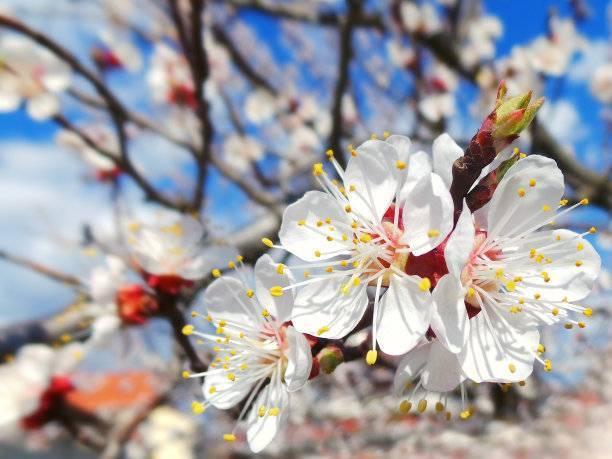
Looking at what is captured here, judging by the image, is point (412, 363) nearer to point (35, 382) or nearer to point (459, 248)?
point (459, 248)

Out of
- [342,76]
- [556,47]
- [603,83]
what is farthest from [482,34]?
[342,76]

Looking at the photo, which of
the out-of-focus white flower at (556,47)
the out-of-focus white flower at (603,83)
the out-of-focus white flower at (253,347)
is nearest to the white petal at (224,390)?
the out-of-focus white flower at (253,347)

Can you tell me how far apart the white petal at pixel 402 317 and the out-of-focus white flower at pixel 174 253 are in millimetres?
409

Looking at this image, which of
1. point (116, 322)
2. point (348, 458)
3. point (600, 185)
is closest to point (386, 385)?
point (348, 458)

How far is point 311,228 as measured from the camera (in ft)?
2.46

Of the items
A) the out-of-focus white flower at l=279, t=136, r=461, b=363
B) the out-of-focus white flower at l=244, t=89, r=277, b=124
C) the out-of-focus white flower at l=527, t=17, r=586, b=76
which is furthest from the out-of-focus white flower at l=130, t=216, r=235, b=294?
the out-of-focus white flower at l=527, t=17, r=586, b=76

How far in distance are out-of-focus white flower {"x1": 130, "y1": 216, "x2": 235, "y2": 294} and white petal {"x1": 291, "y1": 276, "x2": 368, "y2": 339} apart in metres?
0.34

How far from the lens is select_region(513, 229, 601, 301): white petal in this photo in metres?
0.71

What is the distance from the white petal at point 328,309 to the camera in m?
0.67

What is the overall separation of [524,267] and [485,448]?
3.27 metres

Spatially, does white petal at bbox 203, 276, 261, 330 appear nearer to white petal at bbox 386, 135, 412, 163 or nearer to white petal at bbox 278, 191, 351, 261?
white petal at bbox 278, 191, 351, 261

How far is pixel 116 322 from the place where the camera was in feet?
3.67

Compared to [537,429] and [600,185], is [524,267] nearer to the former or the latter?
[600,185]

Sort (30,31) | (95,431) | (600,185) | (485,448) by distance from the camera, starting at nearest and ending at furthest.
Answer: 1. (30,31)
2. (95,431)
3. (600,185)
4. (485,448)
